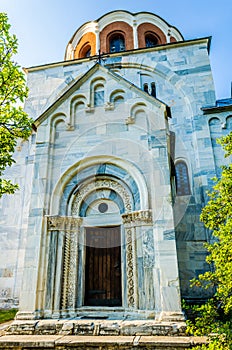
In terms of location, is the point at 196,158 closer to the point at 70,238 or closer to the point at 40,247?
the point at 70,238

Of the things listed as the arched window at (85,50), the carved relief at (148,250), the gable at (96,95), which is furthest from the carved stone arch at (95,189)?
the arched window at (85,50)

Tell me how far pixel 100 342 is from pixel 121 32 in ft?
53.4

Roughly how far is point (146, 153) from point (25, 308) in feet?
16.7

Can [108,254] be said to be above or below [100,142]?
below

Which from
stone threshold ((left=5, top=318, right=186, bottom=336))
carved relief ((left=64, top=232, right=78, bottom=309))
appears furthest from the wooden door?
stone threshold ((left=5, top=318, right=186, bottom=336))

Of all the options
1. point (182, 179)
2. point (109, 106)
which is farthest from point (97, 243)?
point (182, 179)

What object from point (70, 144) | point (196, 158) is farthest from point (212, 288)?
point (70, 144)

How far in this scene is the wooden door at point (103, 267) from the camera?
23.7 ft

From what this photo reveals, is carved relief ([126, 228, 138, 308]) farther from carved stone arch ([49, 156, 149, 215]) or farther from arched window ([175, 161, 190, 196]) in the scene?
arched window ([175, 161, 190, 196])

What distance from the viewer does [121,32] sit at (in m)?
16.1

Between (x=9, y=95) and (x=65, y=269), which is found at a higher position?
(x=9, y=95)

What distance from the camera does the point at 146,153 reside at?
747cm

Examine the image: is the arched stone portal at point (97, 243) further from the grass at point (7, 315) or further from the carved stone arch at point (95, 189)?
the grass at point (7, 315)

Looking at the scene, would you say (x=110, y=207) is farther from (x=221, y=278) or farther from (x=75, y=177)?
(x=221, y=278)
